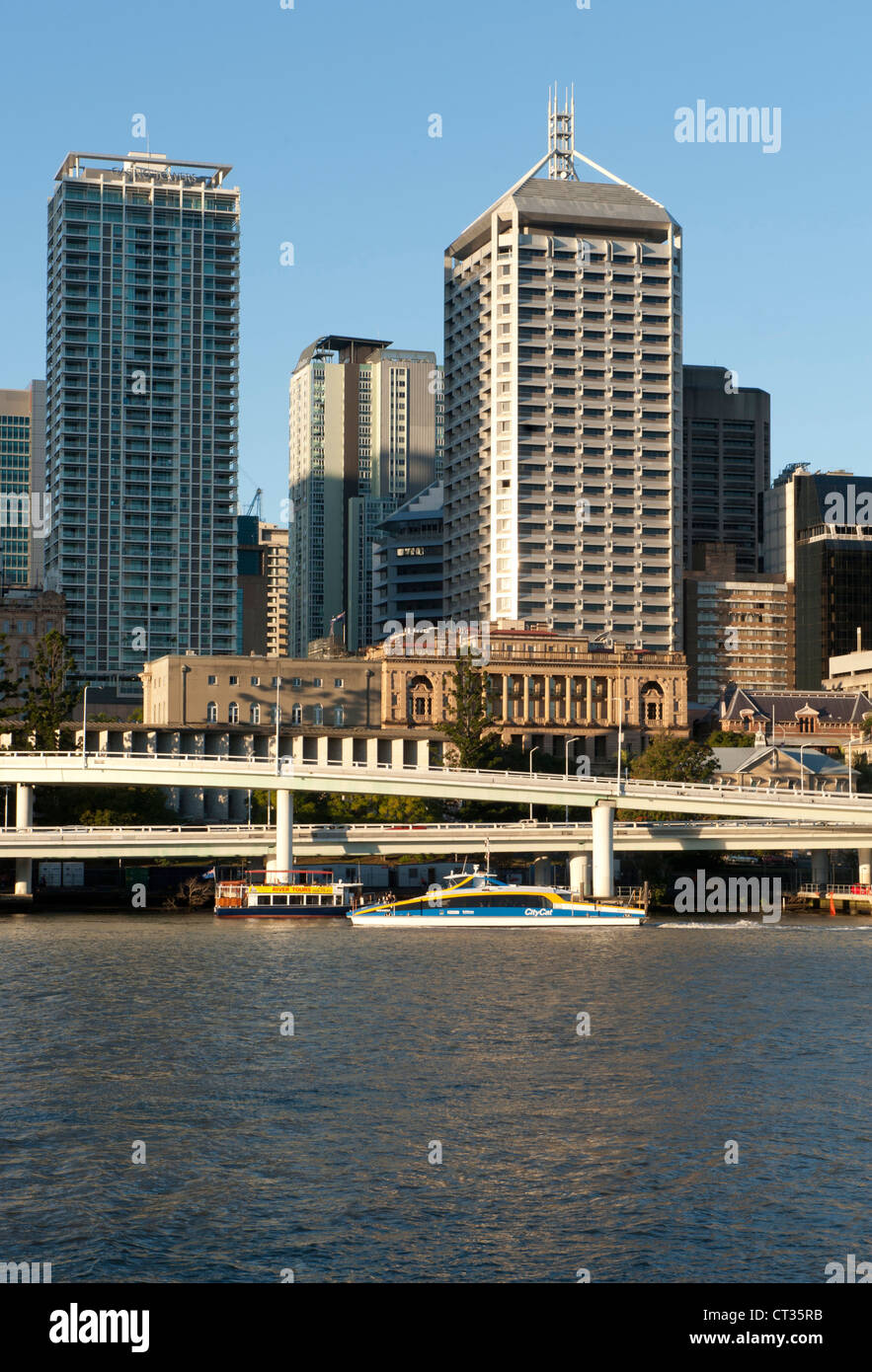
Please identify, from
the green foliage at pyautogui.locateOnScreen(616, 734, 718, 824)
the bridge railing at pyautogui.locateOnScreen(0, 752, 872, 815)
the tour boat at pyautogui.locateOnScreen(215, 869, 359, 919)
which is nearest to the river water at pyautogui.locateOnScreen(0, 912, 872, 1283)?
the tour boat at pyautogui.locateOnScreen(215, 869, 359, 919)

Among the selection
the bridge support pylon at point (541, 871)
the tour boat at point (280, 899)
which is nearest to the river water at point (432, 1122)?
the tour boat at point (280, 899)

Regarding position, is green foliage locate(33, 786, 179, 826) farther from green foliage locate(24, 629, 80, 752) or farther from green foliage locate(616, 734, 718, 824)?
green foliage locate(616, 734, 718, 824)

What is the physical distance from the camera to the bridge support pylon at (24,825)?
467ft

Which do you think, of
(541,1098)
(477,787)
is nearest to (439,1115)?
(541,1098)

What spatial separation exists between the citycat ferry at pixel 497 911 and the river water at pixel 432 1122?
114ft

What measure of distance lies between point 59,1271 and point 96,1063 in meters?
25.1

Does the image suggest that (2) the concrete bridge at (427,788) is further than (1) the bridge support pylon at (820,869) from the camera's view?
No

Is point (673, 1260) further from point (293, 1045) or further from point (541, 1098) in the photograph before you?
point (293, 1045)

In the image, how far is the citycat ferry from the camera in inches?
5128

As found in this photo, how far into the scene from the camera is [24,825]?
466 ft

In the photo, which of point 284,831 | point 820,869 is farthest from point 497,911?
point 820,869

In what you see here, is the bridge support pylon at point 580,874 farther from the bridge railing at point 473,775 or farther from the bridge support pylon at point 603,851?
the bridge railing at point 473,775
